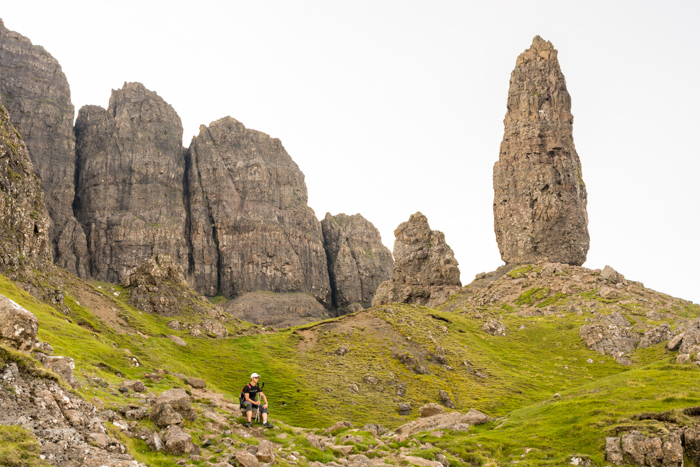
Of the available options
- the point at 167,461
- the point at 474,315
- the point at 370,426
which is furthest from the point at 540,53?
the point at 167,461

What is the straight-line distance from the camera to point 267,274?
171750mm

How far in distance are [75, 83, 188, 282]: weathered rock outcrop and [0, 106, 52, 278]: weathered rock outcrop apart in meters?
104

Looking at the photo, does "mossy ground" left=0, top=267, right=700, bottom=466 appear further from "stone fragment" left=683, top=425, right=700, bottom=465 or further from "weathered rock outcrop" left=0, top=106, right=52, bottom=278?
"weathered rock outcrop" left=0, top=106, right=52, bottom=278

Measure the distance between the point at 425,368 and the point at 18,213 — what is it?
4864cm

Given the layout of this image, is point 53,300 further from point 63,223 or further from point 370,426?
point 63,223

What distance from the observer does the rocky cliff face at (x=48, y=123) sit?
485ft

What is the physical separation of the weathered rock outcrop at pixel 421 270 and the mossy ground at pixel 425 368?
18.3 metres

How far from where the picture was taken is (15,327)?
51.4ft

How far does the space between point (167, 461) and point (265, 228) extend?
163600mm

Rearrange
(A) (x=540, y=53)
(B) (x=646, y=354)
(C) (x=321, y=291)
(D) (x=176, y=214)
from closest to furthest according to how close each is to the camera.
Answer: (B) (x=646, y=354), (A) (x=540, y=53), (D) (x=176, y=214), (C) (x=321, y=291)

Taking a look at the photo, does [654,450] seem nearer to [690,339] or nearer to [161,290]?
[690,339]

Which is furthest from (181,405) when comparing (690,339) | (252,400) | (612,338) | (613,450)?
(612,338)

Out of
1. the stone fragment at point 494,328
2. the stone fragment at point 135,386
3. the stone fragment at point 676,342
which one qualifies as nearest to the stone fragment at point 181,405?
the stone fragment at point 135,386

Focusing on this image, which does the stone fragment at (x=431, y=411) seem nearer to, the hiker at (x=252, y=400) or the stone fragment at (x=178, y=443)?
the hiker at (x=252, y=400)
